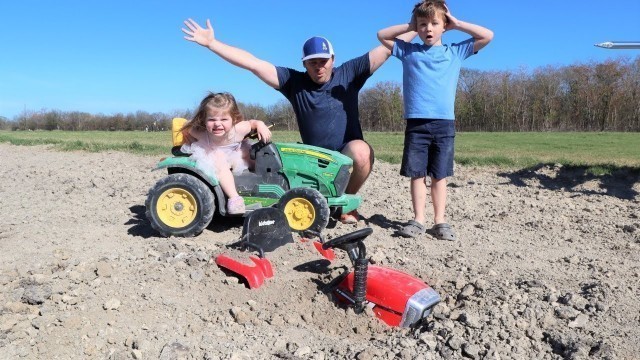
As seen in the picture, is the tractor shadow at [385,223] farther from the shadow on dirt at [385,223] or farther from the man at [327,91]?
the man at [327,91]

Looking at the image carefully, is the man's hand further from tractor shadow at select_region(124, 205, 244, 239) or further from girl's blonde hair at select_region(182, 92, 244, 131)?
tractor shadow at select_region(124, 205, 244, 239)

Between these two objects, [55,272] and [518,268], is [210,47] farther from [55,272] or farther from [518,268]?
[518,268]

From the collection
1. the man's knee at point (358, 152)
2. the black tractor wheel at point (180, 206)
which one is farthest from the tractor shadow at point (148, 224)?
the man's knee at point (358, 152)

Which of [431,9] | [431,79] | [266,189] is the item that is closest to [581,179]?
[431,79]

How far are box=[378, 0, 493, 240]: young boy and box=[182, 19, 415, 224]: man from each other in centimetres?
37

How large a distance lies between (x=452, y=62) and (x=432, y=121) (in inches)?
18.9

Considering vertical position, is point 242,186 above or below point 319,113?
below

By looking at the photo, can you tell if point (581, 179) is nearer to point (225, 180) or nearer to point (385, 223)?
point (385, 223)

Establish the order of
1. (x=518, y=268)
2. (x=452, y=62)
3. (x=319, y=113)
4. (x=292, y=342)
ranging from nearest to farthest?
(x=292, y=342) → (x=518, y=268) → (x=452, y=62) → (x=319, y=113)

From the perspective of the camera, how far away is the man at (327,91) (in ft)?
15.5

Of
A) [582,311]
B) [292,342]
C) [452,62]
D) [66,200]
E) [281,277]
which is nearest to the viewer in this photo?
[292,342]

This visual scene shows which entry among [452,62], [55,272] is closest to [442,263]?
[452,62]

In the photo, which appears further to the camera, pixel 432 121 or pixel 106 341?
pixel 432 121

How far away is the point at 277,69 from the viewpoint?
4.88 m
